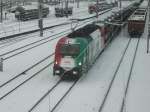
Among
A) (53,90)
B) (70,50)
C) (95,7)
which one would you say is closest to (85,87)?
(53,90)

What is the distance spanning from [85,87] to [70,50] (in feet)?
8.04

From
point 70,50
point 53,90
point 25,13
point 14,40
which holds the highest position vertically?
point 25,13

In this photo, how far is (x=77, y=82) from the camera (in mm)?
24328

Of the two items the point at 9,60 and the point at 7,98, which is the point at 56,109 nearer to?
the point at 7,98

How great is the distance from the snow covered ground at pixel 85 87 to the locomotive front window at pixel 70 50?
1.73m

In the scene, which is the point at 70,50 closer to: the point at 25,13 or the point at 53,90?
the point at 53,90

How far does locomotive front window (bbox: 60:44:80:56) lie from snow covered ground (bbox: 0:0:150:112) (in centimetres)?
173

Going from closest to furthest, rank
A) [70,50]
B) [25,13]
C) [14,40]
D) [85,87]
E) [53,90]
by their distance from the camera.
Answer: [53,90] < [85,87] < [70,50] < [14,40] < [25,13]

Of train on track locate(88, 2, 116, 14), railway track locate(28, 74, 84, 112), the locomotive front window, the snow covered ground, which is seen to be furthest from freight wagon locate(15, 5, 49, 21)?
railway track locate(28, 74, 84, 112)

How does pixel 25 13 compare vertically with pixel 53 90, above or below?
above

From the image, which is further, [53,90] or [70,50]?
[70,50]

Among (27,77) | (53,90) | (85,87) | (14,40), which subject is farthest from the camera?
(14,40)

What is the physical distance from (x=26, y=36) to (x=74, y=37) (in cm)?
2158

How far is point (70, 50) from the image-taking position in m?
24.2
